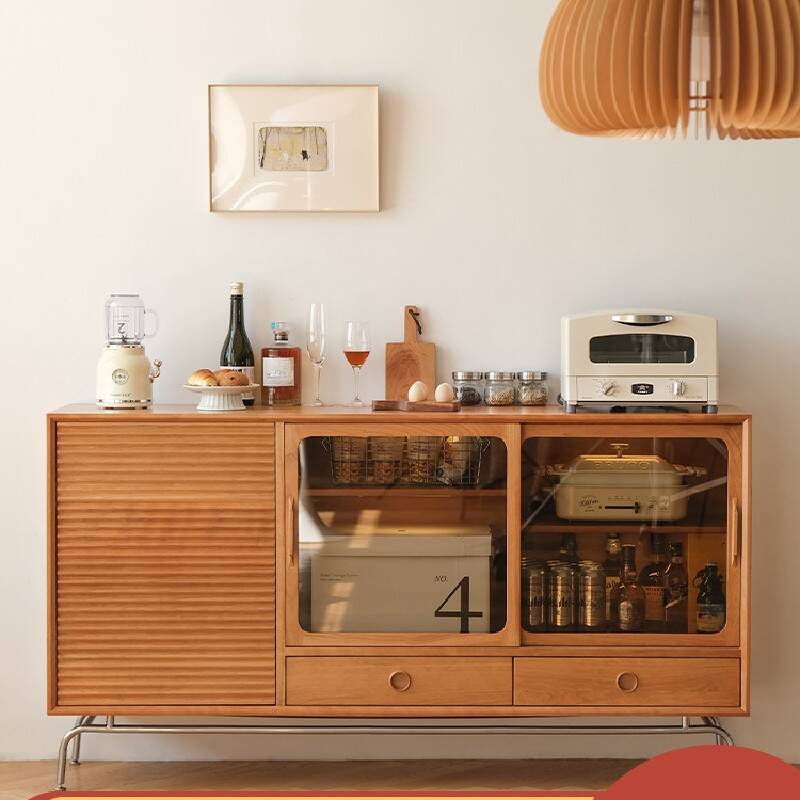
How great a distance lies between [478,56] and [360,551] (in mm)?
1442

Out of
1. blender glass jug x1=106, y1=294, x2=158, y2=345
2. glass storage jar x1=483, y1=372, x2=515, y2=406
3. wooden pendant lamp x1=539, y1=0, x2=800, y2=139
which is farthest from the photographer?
blender glass jug x1=106, y1=294, x2=158, y2=345

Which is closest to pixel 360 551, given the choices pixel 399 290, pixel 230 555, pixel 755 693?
pixel 230 555

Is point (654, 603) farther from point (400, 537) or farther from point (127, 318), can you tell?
point (127, 318)

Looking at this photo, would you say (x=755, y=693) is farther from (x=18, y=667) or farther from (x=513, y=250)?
(x=18, y=667)

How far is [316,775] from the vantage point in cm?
299

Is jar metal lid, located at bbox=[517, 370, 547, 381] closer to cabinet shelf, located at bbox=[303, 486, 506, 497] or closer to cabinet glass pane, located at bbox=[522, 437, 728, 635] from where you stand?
cabinet glass pane, located at bbox=[522, 437, 728, 635]

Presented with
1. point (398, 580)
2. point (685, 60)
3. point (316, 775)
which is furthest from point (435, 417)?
point (685, 60)

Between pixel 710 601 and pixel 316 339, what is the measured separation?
128 centimetres

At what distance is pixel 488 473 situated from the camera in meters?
2.71

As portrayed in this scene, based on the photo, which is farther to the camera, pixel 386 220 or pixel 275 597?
pixel 386 220

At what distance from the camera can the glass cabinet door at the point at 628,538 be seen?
106 inches

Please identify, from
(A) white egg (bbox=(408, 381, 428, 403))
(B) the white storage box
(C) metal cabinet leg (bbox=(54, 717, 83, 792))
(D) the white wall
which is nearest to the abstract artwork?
(D) the white wall

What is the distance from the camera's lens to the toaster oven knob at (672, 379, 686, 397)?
2.70 meters

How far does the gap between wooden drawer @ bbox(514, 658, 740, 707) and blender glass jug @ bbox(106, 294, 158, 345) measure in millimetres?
1398
